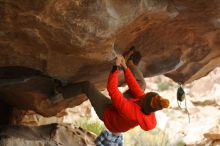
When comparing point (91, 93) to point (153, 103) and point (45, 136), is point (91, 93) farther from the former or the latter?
point (45, 136)

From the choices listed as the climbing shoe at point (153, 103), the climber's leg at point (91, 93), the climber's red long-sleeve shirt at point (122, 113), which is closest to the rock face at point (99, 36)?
the climber's leg at point (91, 93)

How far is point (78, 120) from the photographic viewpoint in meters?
13.5

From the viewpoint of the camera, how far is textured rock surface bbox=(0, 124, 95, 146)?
21.3 ft

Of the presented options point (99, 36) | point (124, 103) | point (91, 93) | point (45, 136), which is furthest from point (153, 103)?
point (45, 136)

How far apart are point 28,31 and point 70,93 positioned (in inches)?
69.4

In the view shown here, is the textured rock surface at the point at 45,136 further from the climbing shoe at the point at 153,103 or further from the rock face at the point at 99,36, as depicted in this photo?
the climbing shoe at the point at 153,103

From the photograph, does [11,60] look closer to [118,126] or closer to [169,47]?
[118,126]

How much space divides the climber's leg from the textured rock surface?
907 mm

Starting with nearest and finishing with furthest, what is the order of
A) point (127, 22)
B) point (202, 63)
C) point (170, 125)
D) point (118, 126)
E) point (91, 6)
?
point (91, 6)
point (127, 22)
point (118, 126)
point (202, 63)
point (170, 125)

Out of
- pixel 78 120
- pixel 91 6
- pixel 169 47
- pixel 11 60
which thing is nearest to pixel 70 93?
pixel 11 60

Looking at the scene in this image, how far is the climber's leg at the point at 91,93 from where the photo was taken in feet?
18.7

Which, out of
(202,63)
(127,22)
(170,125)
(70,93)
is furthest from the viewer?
(170,125)

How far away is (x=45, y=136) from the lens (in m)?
7.09

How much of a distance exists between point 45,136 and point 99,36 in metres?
2.87
